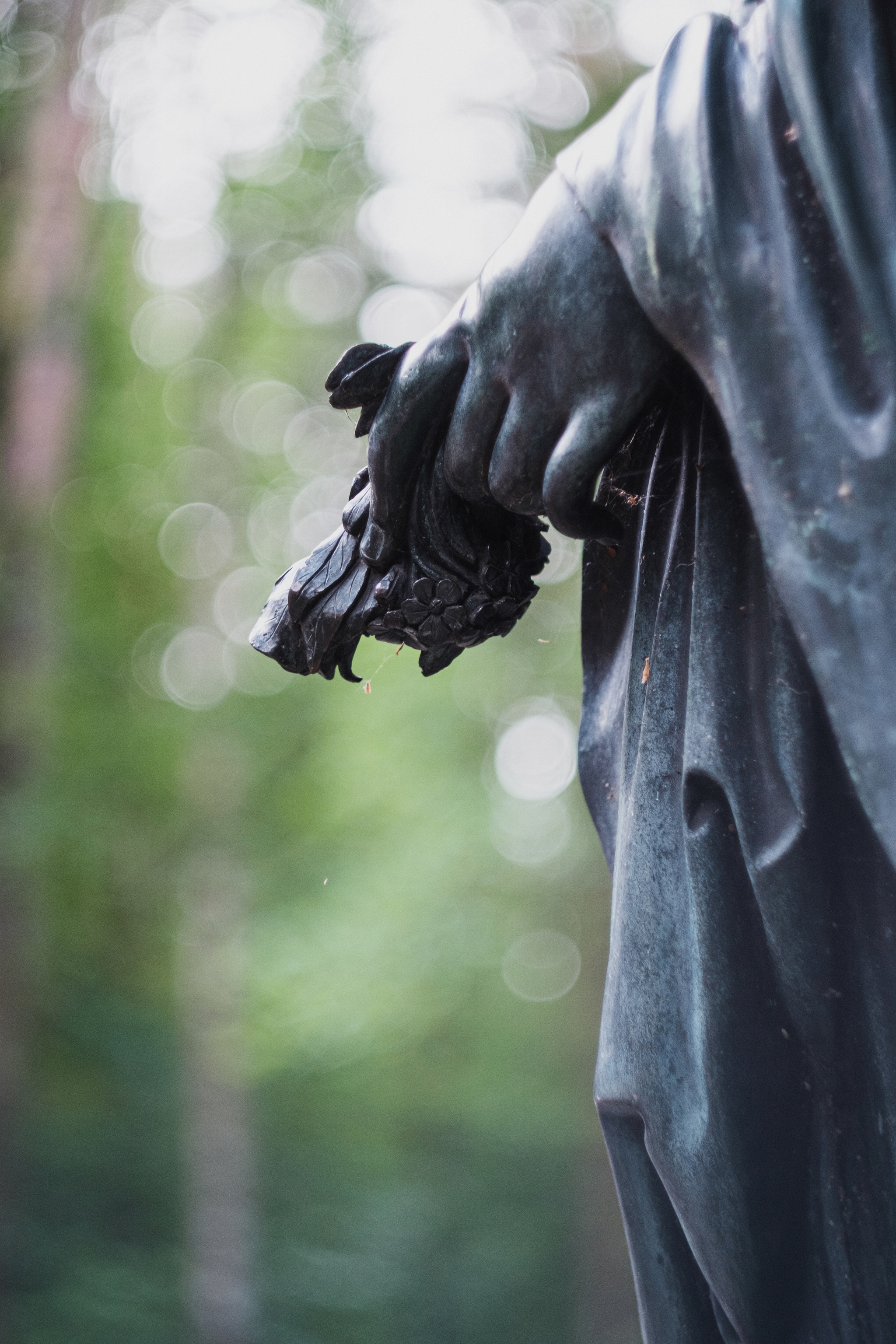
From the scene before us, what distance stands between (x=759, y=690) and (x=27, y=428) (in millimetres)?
5608

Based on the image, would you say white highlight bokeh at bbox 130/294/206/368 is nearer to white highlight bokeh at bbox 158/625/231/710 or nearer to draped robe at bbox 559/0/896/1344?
white highlight bokeh at bbox 158/625/231/710

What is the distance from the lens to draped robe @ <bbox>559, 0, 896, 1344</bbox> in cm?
68

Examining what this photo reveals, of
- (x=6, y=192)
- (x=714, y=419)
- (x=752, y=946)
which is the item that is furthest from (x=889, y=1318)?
(x=6, y=192)

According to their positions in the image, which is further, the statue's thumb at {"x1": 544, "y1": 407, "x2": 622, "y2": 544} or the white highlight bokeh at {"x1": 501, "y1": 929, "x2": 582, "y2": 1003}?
the white highlight bokeh at {"x1": 501, "y1": 929, "x2": 582, "y2": 1003}

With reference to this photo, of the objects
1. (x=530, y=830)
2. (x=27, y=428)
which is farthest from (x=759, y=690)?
(x=530, y=830)

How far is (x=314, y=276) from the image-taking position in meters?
7.51

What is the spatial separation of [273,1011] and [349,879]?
0.89m

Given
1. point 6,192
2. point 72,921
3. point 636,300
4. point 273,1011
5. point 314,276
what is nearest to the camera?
point 636,300

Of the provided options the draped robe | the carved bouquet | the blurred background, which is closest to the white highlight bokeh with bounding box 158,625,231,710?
the blurred background

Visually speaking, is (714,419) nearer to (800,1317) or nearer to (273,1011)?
(800,1317)

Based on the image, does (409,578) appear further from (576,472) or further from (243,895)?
(243,895)

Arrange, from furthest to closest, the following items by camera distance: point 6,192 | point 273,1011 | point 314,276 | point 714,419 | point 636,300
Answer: point 314,276 → point 273,1011 → point 6,192 → point 714,419 → point 636,300

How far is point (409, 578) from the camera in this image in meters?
1.00

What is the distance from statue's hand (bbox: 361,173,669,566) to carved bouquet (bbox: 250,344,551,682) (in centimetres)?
3
